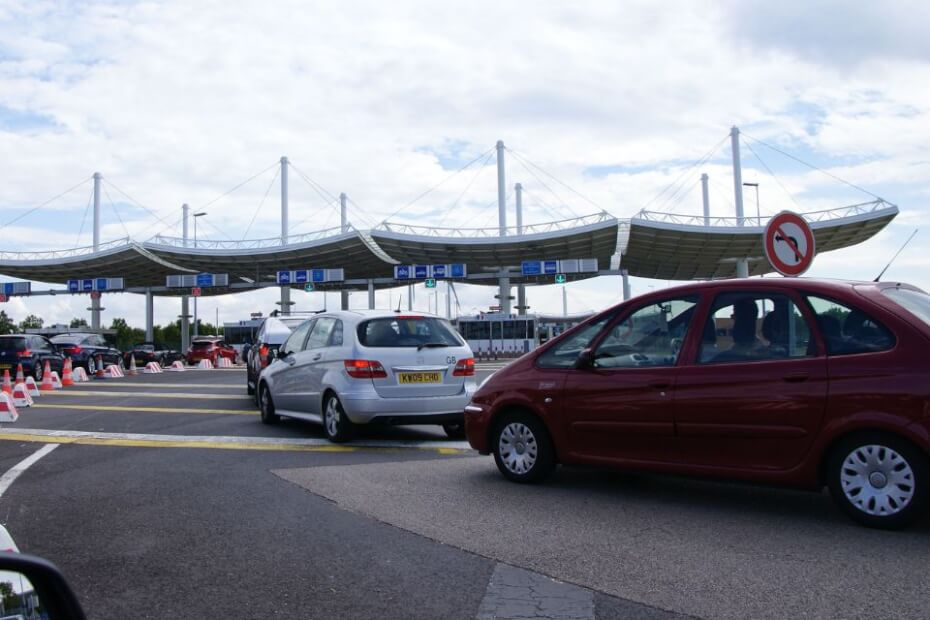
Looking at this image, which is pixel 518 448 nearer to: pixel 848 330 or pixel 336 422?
pixel 848 330

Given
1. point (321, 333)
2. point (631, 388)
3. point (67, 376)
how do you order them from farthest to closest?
point (67, 376), point (321, 333), point (631, 388)

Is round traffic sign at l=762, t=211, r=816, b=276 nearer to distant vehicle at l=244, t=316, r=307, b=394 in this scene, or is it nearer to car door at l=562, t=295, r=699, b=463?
car door at l=562, t=295, r=699, b=463

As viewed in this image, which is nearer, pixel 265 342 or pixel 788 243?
pixel 788 243

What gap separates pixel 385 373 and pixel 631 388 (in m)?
3.63

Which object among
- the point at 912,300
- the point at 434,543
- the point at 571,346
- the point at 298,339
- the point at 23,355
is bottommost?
the point at 434,543

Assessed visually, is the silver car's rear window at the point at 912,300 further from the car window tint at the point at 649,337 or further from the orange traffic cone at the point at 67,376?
the orange traffic cone at the point at 67,376

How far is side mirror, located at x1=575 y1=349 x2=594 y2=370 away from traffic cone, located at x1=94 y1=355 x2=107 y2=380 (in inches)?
843

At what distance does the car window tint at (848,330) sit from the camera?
16.7 ft

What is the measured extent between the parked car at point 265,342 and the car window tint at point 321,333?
4075 millimetres

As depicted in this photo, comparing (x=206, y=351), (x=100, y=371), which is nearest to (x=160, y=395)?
(x=100, y=371)

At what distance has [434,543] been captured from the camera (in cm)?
490

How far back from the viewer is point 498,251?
5403 cm

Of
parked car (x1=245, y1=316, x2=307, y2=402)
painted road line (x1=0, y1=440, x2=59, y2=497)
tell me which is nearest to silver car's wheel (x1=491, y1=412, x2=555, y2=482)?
painted road line (x1=0, y1=440, x2=59, y2=497)

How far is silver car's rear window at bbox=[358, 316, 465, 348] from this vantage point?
9.26 metres
